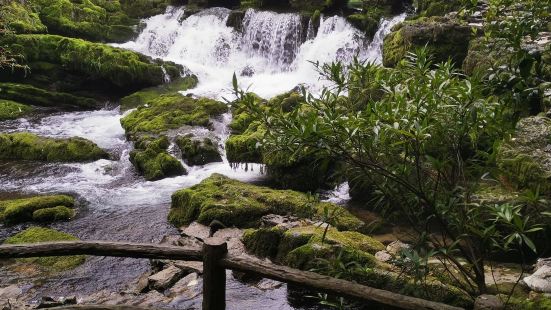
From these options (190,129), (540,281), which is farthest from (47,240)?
(540,281)

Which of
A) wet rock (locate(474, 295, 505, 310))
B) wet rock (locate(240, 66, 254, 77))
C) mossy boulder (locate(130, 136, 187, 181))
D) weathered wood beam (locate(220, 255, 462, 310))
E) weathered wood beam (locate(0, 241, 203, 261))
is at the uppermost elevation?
wet rock (locate(474, 295, 505, 310))

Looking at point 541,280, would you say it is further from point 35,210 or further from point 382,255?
point 35,210

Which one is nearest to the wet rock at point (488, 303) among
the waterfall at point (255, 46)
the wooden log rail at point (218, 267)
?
the wooden log rail at point (218, 267)

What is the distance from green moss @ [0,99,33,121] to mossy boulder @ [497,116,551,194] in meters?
16.9

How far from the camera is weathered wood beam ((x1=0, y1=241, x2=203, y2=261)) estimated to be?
4.29 meters

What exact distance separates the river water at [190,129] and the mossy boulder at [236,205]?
0.56 m

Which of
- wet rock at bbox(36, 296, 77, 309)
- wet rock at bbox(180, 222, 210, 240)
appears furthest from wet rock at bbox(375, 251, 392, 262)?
wet rock at bbox(36, 296, 77, 309)

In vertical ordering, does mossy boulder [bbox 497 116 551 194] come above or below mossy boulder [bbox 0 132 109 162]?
above

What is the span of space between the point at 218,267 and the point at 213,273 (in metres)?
0.06

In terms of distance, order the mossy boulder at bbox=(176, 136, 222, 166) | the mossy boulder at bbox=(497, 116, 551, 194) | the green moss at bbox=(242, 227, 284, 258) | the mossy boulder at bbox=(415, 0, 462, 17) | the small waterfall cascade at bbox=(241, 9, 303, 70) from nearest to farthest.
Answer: the mossy boulder at bbox=(497, 116, 551, 194)
the green moss at bbox=(242, 227, 284, 258)
the mossy boulder at bbox=(176, 136, 222, 166)
the mossy boulder at bbox=(415, 0, 462, 17)
the small waterfall cascade at bbox=(241, 9, 303, 70)

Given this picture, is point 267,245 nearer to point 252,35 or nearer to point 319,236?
point 319,236

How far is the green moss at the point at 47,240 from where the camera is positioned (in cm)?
812

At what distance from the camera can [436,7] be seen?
1700 centimetres

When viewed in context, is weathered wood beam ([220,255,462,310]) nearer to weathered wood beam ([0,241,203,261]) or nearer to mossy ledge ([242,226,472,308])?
weathered wood beam ([0,241,203,261])
